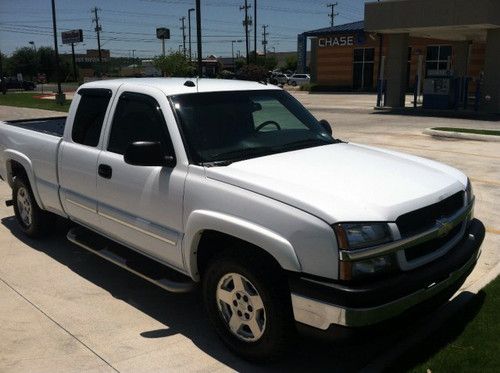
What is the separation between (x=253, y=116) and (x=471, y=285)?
236 centimetres

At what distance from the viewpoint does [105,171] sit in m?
4.31

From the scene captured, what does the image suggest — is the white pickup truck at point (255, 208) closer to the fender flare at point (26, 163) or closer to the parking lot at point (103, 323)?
the parking lot at point (103, 323)

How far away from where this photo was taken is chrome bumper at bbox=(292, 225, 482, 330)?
2.82 metres

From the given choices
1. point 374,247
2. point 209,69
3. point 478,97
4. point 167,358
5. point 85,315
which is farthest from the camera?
point 209,69

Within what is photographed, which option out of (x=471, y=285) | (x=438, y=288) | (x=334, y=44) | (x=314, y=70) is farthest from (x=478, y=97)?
(x=314, y=70)

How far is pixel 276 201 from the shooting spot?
307 cm

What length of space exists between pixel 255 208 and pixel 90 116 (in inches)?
94.6

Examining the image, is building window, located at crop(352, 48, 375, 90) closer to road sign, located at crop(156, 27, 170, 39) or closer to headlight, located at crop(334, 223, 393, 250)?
road sign, located at crop(156, 27, 170, 39)

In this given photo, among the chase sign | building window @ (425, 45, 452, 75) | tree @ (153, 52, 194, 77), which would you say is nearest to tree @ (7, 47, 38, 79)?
tree @ (153, 52, 194, 77)

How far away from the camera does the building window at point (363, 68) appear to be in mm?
49188

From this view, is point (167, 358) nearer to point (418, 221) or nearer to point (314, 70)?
point (418, 221)

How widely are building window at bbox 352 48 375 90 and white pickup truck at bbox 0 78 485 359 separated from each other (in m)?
46.7

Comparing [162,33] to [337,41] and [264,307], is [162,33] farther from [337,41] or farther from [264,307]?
A: [264,307]

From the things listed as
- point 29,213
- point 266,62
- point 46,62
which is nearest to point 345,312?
point 29,213
